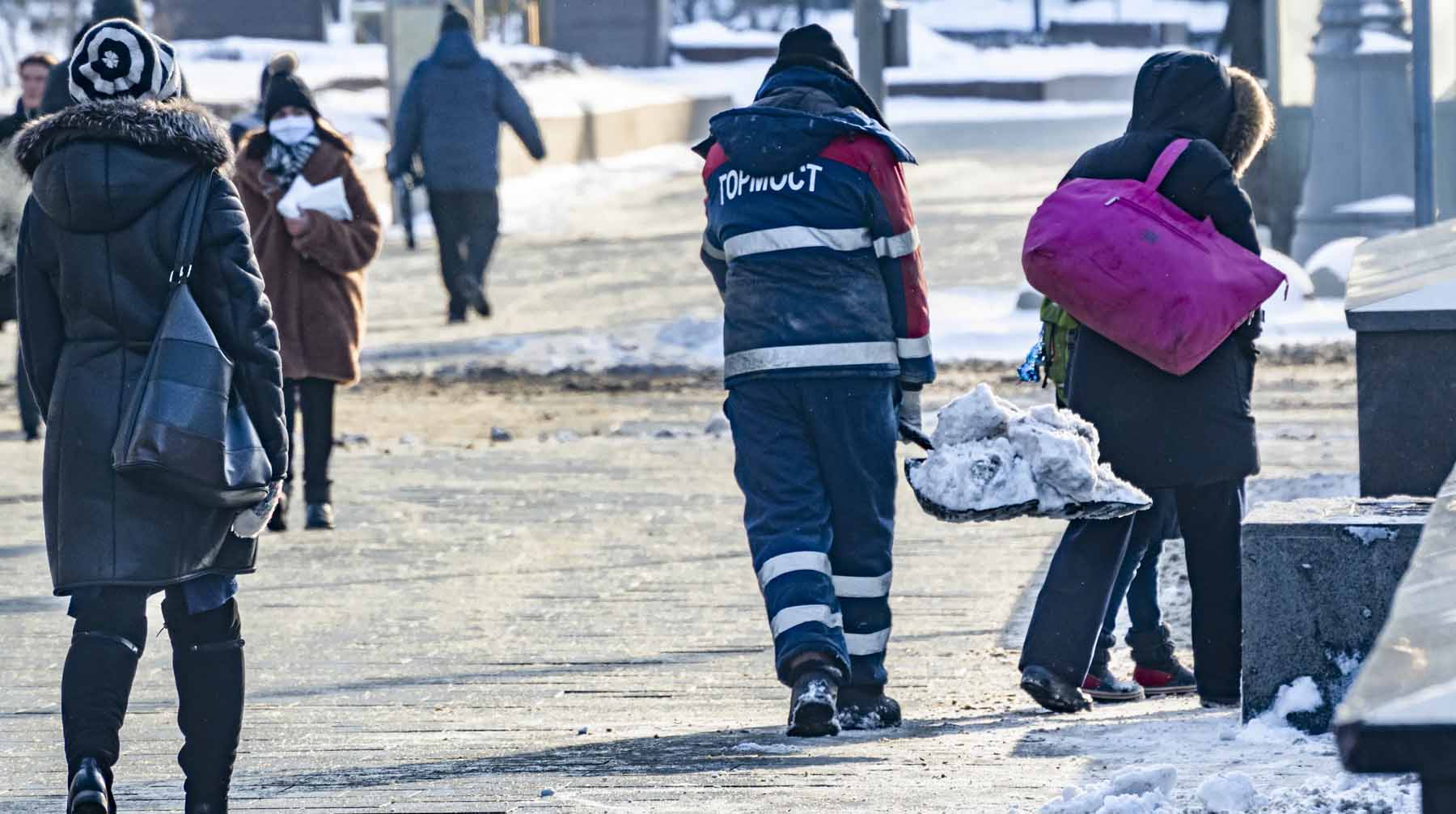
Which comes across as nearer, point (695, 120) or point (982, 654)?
point (982, 654)

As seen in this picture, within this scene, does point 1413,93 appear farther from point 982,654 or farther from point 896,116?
point 896,116

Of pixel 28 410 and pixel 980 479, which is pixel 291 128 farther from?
pixel 980 479

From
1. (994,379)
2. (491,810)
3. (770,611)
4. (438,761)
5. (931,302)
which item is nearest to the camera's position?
(491,810)

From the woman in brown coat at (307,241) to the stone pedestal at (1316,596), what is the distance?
434 cm

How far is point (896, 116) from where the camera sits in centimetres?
3978

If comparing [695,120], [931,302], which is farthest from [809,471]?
[695,120]

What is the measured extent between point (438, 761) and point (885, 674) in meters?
1.11

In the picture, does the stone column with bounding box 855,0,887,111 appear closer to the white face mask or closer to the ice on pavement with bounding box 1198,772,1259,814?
the white face mask

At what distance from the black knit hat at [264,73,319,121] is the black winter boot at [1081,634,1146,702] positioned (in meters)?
3.83

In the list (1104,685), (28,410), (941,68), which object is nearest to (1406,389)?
(1104,685)

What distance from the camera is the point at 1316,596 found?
5254 millimetres

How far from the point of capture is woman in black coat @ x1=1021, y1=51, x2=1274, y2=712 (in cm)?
578

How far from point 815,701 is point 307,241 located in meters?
3.78

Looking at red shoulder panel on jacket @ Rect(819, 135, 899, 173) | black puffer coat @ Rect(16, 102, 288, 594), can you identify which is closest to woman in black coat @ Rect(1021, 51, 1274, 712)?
red shoulder panel on jacket @ Rect(819, 135, 899, 173)
